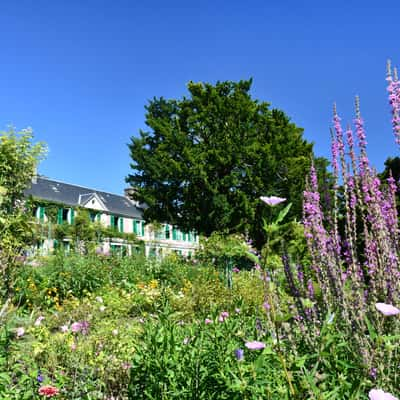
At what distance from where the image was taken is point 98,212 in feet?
104

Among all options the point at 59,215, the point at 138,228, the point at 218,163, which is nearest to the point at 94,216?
the point at 59,215

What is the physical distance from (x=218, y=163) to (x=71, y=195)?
1650cm

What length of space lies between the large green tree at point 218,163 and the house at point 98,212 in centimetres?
225

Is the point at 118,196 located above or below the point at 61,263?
above

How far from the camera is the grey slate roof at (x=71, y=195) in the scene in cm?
2864

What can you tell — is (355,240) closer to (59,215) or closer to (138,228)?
(59,215)

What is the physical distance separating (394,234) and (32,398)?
2.20 meters

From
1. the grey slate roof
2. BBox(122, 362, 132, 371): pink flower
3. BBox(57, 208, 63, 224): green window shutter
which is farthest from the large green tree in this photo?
BBox(122, 362, 132, 371): pink flower

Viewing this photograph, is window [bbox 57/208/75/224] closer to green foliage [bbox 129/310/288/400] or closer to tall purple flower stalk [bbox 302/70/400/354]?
green foliage [bbox 129/310/288/400]

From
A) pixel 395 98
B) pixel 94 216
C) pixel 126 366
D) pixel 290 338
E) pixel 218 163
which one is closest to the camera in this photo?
pixel 290 338

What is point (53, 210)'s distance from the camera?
27.0m

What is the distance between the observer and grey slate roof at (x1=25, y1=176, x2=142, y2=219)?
28.6 meters

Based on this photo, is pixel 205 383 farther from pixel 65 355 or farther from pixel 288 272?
pixel 65 355

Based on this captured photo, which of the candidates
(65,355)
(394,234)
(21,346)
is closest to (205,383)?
(394,234)
